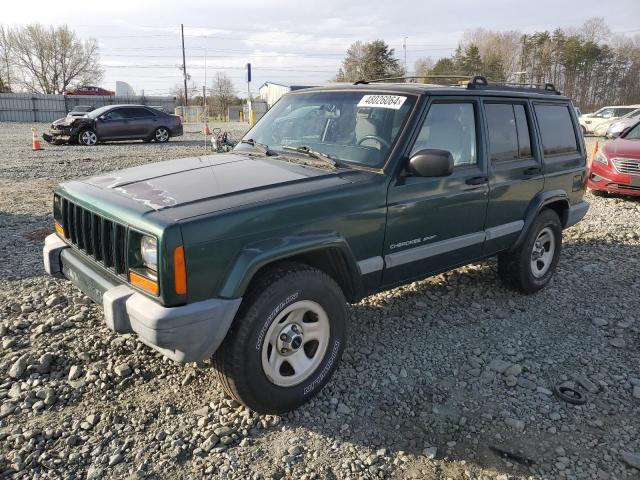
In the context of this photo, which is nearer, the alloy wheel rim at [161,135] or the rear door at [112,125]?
the rear door at [112,125]

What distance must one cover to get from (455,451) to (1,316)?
3.68 m

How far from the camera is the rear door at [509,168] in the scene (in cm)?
425

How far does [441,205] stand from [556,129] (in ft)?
7.08

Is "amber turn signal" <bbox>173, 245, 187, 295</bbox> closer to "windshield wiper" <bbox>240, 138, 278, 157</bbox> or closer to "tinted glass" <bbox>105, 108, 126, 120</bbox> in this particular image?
"windshield wiper" <bbox>240, 138, 278, 157</bbox>

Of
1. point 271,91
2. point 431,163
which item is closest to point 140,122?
point 431,163

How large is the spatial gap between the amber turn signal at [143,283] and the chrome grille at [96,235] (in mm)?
106

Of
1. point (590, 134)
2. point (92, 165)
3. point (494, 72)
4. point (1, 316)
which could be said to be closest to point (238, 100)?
point (494, 72)

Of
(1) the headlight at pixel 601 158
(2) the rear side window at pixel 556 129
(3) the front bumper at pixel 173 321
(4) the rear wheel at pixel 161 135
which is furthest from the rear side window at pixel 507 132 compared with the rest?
(4) the rear wheel at pixel 161 135

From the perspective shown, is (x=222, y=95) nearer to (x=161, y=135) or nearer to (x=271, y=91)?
(x=271, y=91)

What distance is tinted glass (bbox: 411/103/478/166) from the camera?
3.68m

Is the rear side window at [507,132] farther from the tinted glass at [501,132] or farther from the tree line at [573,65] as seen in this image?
the tree line at [573,65]

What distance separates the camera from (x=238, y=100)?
6681 cm

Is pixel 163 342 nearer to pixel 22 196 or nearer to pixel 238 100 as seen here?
pixel 22 196

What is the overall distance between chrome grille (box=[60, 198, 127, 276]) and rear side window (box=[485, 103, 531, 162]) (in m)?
3.01
